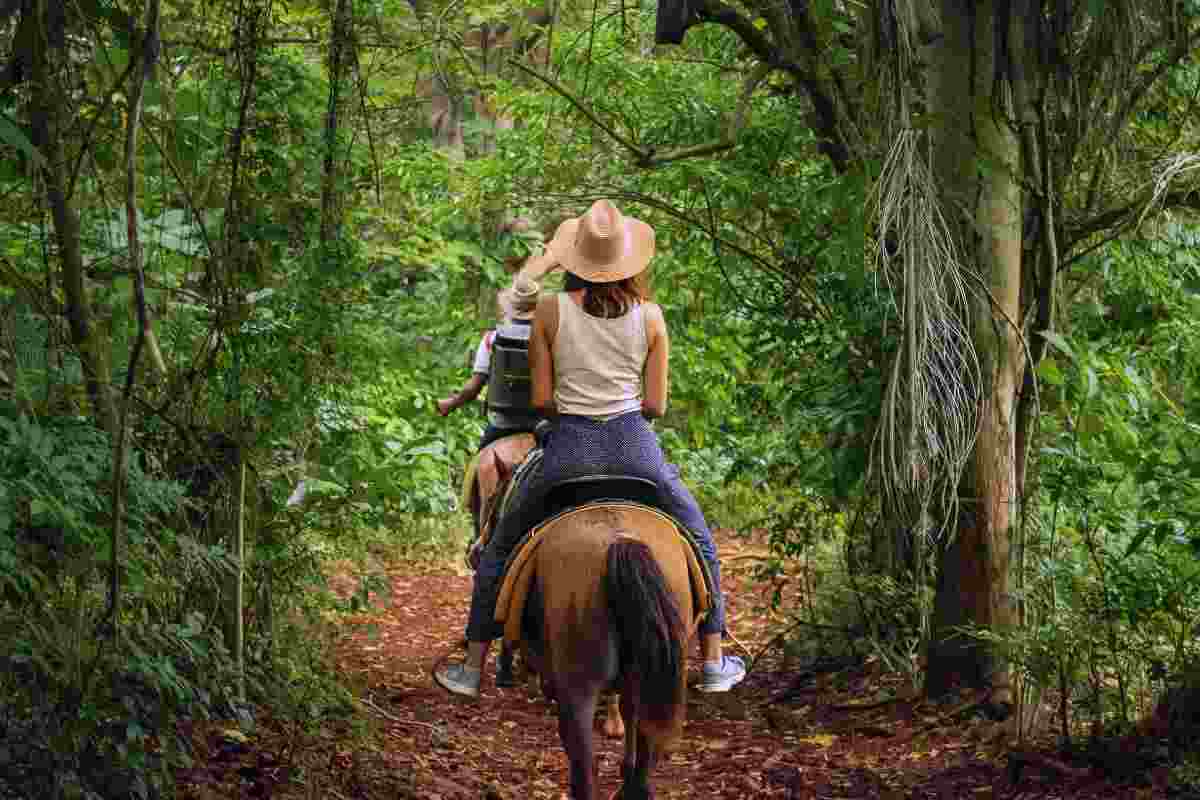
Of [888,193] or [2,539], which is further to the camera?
[888,193]

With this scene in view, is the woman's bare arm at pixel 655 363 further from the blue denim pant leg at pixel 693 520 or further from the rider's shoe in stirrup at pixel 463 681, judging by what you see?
the rider's shoe in stirrup at pixel 463 681

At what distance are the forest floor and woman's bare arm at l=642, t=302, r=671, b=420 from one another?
1.92 meters

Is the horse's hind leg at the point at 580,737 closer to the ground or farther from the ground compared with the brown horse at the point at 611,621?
closer to the ground

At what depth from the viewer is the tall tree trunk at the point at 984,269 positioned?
6801 mm

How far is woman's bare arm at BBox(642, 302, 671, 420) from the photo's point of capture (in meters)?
5.92

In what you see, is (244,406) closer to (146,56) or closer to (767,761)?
(146,56)

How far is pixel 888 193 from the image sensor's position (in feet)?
17.6

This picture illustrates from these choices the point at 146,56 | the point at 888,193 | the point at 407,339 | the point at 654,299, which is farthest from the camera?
the point at 654,299

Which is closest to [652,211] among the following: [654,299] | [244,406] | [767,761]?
[654,299]

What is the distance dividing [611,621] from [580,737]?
46 cm

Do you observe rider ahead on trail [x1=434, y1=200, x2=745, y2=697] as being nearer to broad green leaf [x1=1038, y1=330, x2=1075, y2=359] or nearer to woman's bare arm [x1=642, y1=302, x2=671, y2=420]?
woman's bare arm [x1=642, y1=302, x2=671, y2=420]

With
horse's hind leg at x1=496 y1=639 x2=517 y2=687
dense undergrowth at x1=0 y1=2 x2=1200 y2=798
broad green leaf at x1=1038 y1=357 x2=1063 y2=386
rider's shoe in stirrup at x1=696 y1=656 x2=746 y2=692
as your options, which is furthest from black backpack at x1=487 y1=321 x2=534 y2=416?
broad green leaf at x1=1038 y1=357 x2=1063 y2=386

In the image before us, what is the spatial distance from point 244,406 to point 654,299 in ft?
21.3

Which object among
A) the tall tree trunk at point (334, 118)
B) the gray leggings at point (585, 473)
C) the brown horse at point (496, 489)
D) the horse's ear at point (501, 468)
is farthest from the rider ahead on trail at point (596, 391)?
the horse's ear at point (501, 468)
